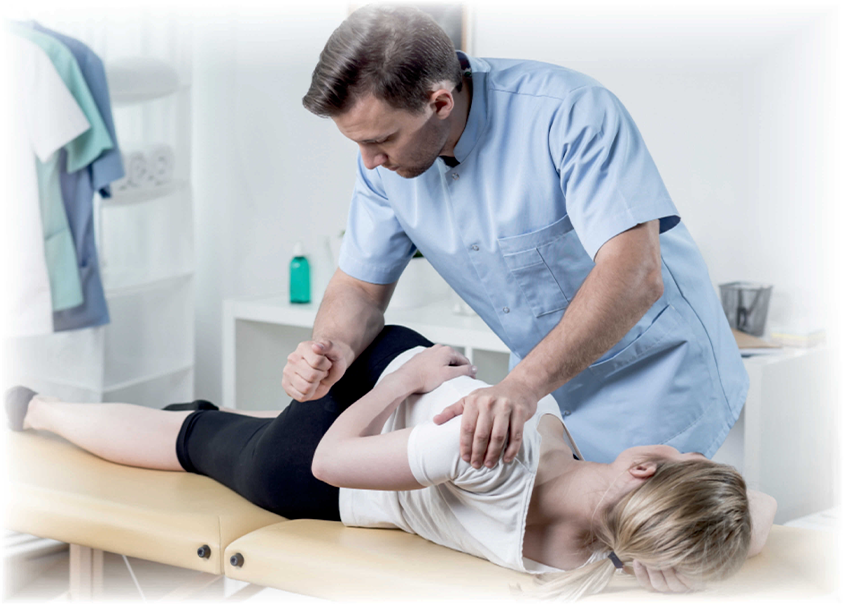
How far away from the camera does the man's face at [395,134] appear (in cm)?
117

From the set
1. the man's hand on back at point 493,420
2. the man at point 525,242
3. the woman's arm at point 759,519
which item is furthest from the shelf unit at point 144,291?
the woman's arm at point 759,519

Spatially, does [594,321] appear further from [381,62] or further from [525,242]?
[381,62]

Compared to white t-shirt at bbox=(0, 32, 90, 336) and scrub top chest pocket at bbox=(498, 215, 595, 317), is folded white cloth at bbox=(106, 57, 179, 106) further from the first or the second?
scrub top chest pocket at bbox=(498, 215, 595, 317)

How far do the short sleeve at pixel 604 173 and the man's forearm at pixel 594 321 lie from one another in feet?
0.20

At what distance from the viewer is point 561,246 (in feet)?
4.37

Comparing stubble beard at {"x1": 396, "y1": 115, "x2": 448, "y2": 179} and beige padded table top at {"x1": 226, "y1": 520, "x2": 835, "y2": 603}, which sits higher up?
stubble beard at {"x1": 396, "y1": 115, "x2": 448, "y2": 179}

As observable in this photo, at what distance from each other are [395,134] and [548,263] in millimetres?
330

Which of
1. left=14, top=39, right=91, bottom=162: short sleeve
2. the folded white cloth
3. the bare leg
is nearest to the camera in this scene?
the bare leg

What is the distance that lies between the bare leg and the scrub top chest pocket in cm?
79

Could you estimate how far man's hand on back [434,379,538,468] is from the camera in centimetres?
103

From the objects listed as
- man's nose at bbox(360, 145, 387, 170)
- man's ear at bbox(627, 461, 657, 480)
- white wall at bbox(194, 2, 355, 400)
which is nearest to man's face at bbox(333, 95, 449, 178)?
man's nose at bbox(360, 145, 387, 170)

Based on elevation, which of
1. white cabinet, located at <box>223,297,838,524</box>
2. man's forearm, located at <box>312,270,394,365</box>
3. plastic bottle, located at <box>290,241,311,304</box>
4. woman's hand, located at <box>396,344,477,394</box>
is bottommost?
white cabinet, located at <box>223,297,838,524</box>

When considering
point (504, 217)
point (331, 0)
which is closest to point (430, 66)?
point (504, 217)

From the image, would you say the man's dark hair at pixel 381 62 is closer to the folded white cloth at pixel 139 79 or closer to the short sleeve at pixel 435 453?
the short sleeve at pixel 435 453
